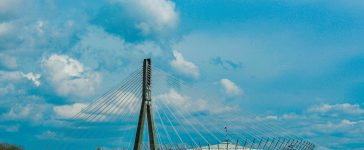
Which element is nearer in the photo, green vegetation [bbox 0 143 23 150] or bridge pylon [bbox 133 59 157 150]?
bridge pylon [bbox 133 59 157 150]

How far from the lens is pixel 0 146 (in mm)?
131375

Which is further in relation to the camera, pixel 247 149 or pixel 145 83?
pixel 247 149

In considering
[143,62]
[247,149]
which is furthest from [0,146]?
[143,62]

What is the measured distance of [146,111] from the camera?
78.6 metres

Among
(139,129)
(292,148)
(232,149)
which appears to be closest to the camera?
(139,129)

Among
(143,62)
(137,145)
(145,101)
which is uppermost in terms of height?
(143,62)

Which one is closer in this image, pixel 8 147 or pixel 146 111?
pixel 146 111

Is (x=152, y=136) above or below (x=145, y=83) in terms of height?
below

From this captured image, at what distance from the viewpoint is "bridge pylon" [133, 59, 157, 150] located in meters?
77.1

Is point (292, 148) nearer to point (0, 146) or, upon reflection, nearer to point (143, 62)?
point (143, 62)

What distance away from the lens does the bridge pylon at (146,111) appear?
253ft

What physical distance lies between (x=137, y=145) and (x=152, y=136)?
2395mm

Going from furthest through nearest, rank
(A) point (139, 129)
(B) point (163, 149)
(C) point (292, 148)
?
(C) point (292, 148) → (B) point (163, 149) → (A) point (139, 129)

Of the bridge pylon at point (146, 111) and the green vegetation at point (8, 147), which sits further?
the green vegetation at point (8, 147)
